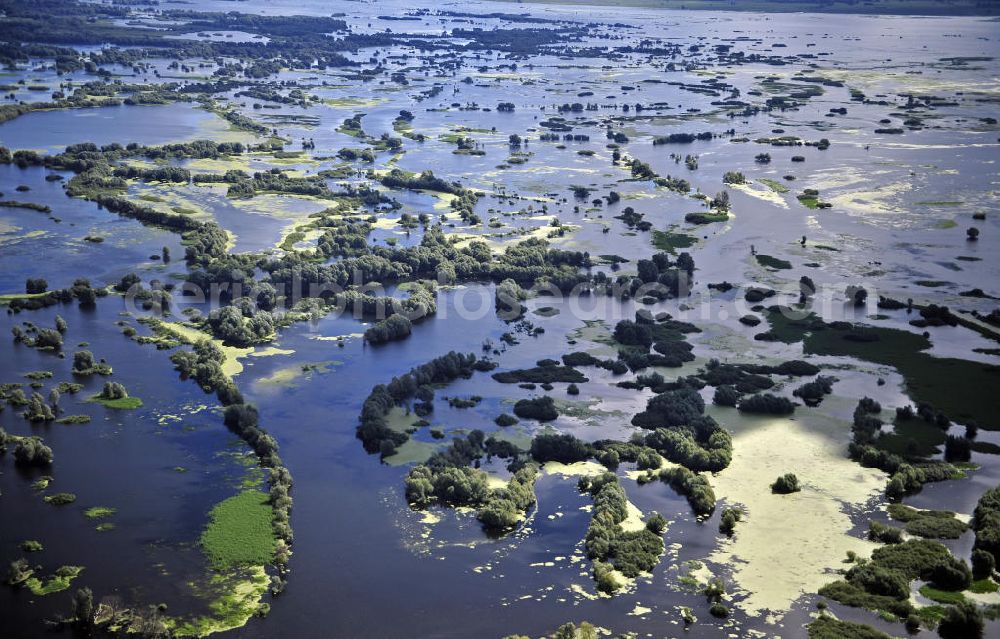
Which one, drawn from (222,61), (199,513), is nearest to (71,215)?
(199,513)

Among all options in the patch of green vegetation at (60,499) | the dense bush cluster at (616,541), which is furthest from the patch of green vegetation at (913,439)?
the patch of green vegetation at (60,499)

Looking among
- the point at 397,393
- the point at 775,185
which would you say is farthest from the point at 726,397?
the point at 775,185

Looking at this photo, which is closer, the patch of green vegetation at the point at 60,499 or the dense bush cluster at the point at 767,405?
the patch of green vegetation at the point at 60,499

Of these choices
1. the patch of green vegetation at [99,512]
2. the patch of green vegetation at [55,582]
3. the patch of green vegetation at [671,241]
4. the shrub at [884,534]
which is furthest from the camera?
the patch of green vegetation at [671,241]

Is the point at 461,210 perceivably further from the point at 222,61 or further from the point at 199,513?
the point at 222,61

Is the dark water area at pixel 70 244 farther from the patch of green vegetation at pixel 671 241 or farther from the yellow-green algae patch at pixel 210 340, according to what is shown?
the patch of green vegetation at pixel 671 241

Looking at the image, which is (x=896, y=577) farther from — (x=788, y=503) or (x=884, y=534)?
(x=788, y=503)
